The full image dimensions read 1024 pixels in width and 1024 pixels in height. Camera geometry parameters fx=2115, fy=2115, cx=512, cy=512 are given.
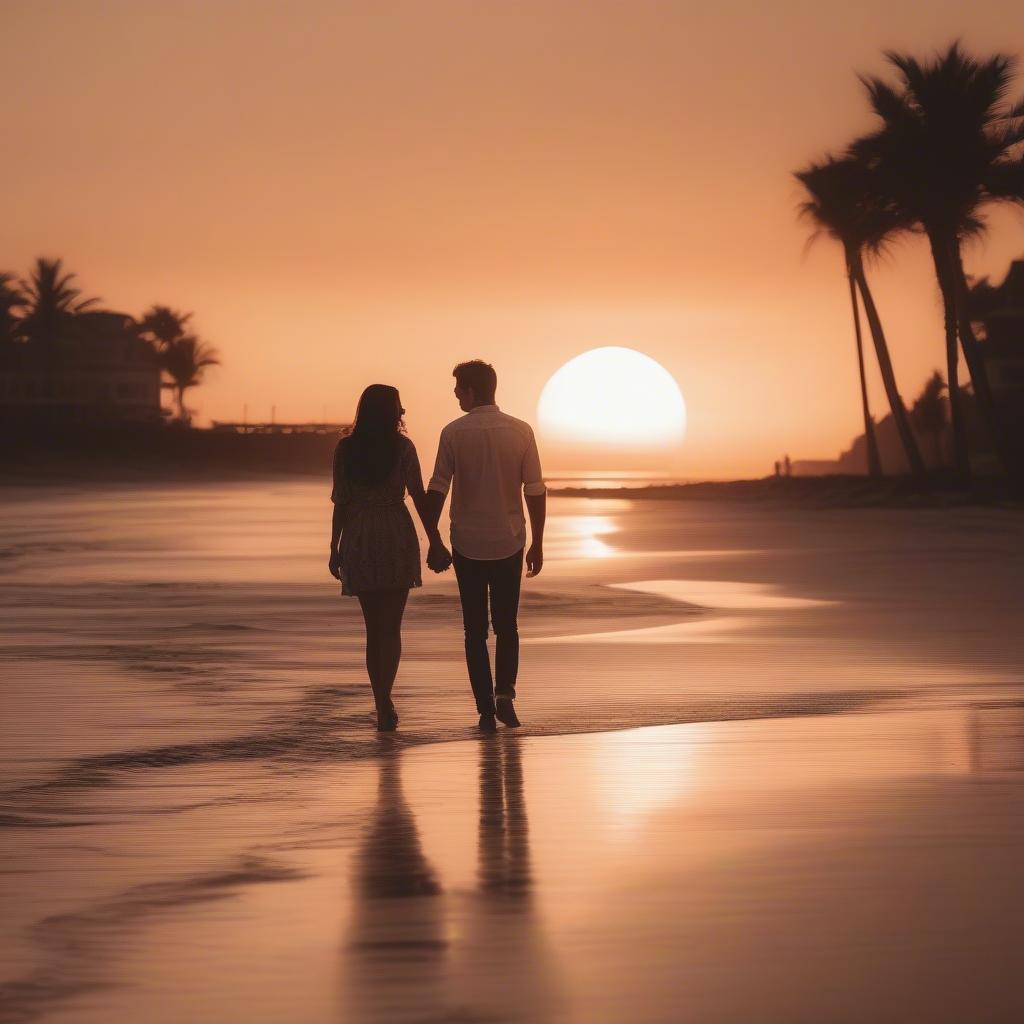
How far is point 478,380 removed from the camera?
1054cm

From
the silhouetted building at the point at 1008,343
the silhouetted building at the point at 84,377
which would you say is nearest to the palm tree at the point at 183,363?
the silhouetted building at the point at 84,377

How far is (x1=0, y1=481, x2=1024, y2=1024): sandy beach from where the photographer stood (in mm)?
5117

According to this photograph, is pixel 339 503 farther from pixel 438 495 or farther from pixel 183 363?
pixel 183 363

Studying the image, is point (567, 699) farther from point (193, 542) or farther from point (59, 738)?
point (193, 542)

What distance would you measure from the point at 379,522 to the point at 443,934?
488 centimetres

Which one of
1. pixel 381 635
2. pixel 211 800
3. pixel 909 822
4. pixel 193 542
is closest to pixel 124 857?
pixel 211 800

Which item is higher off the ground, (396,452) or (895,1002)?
(396,452)

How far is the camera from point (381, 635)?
10.6 meters

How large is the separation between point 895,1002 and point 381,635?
5907mm

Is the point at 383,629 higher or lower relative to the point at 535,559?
lower

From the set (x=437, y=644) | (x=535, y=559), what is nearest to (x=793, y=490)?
(x=437, y=644)

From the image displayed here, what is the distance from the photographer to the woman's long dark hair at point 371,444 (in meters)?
10.4

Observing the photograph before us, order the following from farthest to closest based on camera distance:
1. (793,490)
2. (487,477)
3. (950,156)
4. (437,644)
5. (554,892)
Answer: (793,490), (950,156), (437,644), (487,477), (554,892)

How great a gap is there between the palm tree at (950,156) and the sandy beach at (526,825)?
3982 cm
